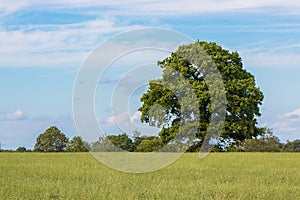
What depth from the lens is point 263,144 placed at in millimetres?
45031

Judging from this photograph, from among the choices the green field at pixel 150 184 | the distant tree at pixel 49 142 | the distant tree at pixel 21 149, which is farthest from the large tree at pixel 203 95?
the green field at pixel 150 184

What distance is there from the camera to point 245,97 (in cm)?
4059

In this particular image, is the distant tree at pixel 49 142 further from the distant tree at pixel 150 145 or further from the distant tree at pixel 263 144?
the distant tree at pixel 263 144

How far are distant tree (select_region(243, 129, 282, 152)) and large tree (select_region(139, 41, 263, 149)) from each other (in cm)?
107

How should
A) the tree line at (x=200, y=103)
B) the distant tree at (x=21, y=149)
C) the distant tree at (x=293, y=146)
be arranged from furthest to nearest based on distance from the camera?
the distant tree at (x=293, y=146) < the distant tree at (x=21, y=149) < the tree line at (x=200, y=103)

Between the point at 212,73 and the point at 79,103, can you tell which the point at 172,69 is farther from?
the point at 79,103

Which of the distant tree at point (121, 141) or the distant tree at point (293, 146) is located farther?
the distant tree at point (293, 146)

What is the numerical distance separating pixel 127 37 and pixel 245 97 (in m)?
21.6

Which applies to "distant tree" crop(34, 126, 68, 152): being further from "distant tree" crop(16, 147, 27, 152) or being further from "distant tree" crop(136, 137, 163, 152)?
"distant tree" crop(136, 137, 163, 152)

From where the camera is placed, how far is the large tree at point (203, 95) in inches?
1560

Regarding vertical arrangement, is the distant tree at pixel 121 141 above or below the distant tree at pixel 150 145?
below

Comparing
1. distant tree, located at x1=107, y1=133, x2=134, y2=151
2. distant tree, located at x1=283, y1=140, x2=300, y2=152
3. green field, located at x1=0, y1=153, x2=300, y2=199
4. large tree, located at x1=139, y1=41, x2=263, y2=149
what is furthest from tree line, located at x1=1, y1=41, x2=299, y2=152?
green field, located at x1=0, y1=153, x2=300, y2=199

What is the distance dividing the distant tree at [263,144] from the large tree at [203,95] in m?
1.07

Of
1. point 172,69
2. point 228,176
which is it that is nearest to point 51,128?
point 172,69
